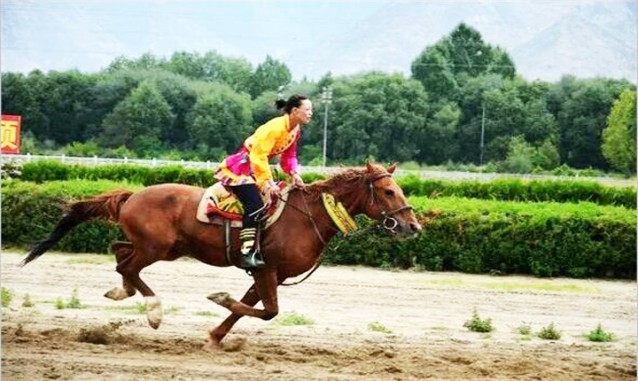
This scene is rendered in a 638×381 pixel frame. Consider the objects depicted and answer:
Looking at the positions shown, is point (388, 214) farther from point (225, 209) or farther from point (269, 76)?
point (269, 76)

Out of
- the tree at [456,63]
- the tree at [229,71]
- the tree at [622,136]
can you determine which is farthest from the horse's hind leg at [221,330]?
the tree at [456,63]

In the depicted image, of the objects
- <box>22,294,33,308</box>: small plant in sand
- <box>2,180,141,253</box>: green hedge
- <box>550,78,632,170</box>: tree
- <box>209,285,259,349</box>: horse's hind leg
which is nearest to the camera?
<box>209,285,259,349</box>: horse's hind leg

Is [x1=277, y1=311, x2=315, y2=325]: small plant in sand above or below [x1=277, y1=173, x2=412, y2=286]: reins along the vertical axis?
below

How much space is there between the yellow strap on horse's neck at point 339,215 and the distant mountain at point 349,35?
18397 millimetres

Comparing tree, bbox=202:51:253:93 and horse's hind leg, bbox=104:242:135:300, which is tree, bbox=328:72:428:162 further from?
horse's hind leg, bbox=104:242:135:300

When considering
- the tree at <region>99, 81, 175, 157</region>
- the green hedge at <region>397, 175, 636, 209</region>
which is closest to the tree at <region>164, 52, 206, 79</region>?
the tree at <region>99, 81, 175, 157</region>

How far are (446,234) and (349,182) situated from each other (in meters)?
7.44

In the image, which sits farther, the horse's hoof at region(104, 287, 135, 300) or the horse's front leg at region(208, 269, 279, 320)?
the horse's hoof at region(104, 287, 135, 300)

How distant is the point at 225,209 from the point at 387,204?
141 cm

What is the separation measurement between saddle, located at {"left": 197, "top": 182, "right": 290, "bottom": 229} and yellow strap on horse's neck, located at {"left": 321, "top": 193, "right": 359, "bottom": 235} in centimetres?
39

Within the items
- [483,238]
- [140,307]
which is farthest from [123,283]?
[483,238]

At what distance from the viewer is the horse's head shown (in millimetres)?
7816

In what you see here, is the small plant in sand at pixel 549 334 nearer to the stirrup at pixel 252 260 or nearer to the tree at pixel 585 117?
the stirrup at pixel 252 260

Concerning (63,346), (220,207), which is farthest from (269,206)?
(63,346)
